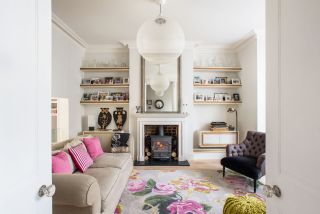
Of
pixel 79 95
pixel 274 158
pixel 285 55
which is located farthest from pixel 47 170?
pixel 79 95

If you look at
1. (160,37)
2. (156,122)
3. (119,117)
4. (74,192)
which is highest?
(160,37)

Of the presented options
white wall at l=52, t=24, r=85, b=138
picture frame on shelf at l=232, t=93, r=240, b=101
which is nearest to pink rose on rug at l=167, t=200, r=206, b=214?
white wall at l=52, t=24, r=85, b=138

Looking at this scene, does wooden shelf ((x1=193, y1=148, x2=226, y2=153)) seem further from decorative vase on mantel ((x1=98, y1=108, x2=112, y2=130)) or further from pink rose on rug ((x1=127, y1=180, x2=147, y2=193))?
decorative vase on mantel ((x1=98, y1=108, x2=112, y2=130))

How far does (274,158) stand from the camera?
97cm

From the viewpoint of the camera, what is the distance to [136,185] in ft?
11.0

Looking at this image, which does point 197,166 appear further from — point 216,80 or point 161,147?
point 216,80

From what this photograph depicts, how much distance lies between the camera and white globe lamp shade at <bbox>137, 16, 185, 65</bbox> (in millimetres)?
1726

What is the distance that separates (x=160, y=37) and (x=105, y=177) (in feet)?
5.68

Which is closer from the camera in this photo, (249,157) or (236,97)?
(249,157)

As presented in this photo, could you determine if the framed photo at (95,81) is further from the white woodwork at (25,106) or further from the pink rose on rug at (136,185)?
the white woodwork at (25,106)

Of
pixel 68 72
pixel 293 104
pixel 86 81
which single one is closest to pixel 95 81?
pixel 86 81

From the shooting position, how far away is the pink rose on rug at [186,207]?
99.2 inches

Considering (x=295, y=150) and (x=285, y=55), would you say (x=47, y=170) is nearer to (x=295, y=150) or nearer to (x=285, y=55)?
(x=295, y=150)

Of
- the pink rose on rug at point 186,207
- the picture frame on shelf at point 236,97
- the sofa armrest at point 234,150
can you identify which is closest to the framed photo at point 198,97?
the picture frame on shelf at point 236,97
